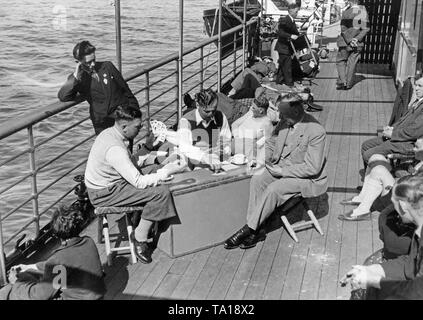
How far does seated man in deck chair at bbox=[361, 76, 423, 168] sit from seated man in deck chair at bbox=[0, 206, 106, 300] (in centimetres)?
305

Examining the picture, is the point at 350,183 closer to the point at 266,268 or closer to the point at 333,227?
the point at 333,227

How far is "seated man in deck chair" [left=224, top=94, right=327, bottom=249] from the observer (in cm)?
421

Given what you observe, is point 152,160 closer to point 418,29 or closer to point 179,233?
point 179,233

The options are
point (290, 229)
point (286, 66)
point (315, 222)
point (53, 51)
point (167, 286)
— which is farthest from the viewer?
point (53, 51)

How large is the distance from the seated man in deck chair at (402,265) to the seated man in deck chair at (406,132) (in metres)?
2.26

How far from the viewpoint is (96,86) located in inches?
190

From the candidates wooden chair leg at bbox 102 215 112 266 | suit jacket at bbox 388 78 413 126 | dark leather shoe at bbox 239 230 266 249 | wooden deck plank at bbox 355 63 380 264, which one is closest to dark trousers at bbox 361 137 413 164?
suit jacket at bbox 388 78 413 126

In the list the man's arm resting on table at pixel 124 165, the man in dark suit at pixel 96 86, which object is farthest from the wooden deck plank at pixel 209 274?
the man in dark suit at pixel 96 86

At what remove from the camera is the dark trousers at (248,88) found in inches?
303

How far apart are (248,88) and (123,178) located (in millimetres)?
4131

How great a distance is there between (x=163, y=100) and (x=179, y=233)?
49.9 ft

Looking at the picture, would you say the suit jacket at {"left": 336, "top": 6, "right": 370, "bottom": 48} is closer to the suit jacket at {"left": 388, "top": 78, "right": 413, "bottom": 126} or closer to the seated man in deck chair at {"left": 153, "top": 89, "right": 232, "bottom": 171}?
the suit jacket at {"left": 388, "top": 78, "right": 413, "bottom": 126}

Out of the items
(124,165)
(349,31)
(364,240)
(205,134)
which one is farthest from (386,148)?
(349,31)

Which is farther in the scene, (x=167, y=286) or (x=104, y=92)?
(x=104, y=92)
